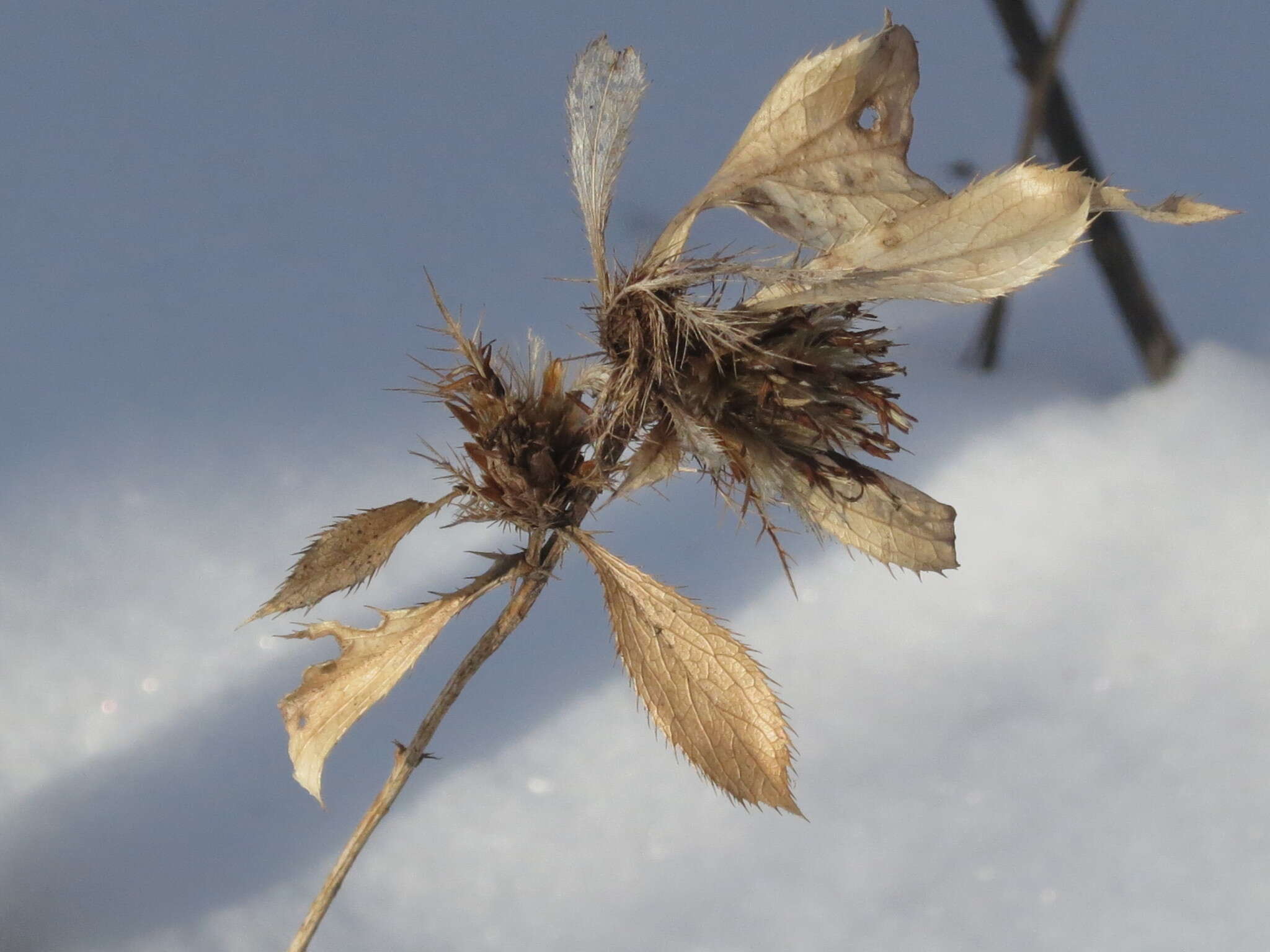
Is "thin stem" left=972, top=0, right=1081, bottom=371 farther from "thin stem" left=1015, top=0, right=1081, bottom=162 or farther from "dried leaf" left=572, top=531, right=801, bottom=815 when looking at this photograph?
"dried leaf" left=572, top=531, right=801, bottom=815

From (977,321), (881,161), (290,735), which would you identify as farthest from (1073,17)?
(290,735)

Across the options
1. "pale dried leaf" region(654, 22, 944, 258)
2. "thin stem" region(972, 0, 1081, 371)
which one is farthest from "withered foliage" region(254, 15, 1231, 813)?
"thin stem" region(972, 0, 1081, 371)

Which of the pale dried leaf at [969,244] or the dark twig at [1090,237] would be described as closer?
the pale dried leaf at [969,244]

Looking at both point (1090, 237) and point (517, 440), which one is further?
point (1090, 237)

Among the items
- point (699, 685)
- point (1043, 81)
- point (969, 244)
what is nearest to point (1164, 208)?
point (969, 244)

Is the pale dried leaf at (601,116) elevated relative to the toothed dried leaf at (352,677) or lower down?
elevated

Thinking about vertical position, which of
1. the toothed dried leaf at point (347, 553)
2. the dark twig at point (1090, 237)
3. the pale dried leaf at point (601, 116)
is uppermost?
the pale dried leaf at point (601, 116)

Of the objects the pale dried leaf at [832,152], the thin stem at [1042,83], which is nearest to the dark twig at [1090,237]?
the thin stem at [1042,83]

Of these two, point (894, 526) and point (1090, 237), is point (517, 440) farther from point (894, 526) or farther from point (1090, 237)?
point (1090, 237)

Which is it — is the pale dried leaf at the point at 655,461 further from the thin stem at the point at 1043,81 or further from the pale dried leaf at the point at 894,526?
the thin stem at the point at 1043,81
